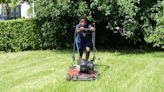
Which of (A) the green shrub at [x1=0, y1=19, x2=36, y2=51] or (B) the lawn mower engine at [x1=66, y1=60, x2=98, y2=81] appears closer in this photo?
(B) the lawn mower engine at [x1=66, y1=60, x2=98, y2=81]

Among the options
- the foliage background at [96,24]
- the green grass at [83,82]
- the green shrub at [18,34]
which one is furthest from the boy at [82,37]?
the green shrub at [18,34]

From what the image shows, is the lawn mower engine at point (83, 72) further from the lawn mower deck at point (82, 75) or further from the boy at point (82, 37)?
the boy at point (82, 37)

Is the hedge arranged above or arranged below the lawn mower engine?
above

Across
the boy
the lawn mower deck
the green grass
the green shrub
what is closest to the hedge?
the green shrub

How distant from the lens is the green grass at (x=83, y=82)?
1012cm

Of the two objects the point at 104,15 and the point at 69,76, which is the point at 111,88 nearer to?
the point at 69,76

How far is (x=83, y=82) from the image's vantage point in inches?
424

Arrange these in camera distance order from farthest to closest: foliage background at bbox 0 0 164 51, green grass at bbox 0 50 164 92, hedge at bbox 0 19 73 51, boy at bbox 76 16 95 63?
1. hedge at bbox 0 19 73 51
2. foliage background at bbox 0 0 164 51
3. boy at bbox 76 16 95 63
4. green grass at bbox 0 50 164 92

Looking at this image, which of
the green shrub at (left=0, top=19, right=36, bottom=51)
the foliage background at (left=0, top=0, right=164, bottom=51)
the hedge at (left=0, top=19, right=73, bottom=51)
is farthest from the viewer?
the green shrub at (left=0, top=19, right=36, bottom=51)

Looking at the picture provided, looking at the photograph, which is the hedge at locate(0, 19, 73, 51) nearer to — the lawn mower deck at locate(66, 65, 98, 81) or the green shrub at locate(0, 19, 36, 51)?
the green shrub at locate(0, 19, 36, 51)

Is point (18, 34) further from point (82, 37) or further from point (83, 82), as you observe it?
point (83, 82)

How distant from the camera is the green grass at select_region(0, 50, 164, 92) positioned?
10117mm

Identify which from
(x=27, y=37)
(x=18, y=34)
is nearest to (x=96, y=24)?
(x=27, y=37)

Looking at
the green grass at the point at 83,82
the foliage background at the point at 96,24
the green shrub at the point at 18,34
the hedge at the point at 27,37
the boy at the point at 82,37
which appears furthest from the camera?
the green shrub at the point at 18,34
